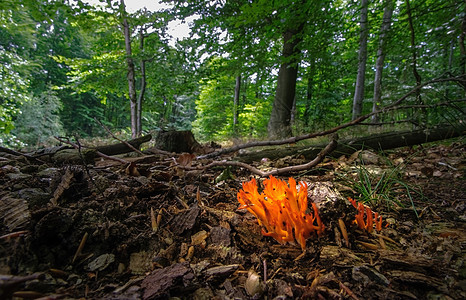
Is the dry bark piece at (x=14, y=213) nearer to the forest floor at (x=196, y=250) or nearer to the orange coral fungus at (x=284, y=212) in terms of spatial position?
the forest floor at (x=196, y=250)

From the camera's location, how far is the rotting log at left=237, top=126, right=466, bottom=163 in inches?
106

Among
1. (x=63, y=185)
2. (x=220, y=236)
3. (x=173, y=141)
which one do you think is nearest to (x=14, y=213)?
(x=63, y=185)

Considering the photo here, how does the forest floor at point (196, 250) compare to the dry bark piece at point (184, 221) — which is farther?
the dry bark piece at point (184, 221)

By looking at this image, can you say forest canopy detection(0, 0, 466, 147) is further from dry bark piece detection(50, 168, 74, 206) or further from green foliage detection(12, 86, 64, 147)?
green foliage detection(12, 86, 64, 147)

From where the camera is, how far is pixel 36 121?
51.6 feet

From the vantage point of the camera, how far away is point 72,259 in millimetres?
854

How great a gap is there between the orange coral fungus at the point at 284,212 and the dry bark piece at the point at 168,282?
0.47m

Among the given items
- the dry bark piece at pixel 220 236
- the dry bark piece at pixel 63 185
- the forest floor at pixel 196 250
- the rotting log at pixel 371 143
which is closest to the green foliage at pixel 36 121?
the dry bark piece at pixel 63 185

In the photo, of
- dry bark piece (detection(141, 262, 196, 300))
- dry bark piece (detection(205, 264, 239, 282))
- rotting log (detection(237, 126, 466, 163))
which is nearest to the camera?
dry bark piece (detection(141, 262, 196, 300))

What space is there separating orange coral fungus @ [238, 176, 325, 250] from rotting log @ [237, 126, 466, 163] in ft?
5.25

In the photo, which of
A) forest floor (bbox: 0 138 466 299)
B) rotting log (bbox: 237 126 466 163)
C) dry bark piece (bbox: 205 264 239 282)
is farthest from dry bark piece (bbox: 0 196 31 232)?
rotting log (bbox: 237 126 466 163)

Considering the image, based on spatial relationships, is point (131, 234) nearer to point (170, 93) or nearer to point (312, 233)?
point (312, 233)

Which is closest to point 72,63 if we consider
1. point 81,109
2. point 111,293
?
point 111,293

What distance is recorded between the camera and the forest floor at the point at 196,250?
0.75 meters
